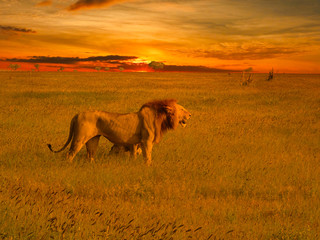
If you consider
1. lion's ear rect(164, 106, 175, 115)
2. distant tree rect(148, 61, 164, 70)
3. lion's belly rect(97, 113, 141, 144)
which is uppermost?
distant tree rect(148, 61, 164, 70)

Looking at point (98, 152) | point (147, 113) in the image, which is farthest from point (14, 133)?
point (147, 113)

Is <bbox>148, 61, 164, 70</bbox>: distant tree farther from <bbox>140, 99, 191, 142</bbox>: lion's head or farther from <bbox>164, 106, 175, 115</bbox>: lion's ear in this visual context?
<bbox>164, 106, 175, 115</bbox>: lion's ear

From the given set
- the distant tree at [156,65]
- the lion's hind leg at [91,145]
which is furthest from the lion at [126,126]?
the distant tree at [156,65]

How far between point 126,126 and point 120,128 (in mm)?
152

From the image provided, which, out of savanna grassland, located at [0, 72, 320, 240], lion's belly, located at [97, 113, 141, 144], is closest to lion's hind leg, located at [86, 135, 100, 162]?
savanna grassland, located at [0, 72, 320, 240]

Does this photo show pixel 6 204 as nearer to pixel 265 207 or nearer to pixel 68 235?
pixel 68 235

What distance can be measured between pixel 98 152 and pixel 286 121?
10.4 m

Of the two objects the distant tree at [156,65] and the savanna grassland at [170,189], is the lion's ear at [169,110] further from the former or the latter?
the distant tree at [156,65]

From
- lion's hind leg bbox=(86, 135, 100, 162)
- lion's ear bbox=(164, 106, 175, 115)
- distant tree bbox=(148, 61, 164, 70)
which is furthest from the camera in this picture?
distant tree bbox=(148, 61, 164, 70)

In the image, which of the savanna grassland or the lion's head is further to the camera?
the lion's head

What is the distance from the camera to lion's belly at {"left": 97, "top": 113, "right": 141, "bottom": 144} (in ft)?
25.2

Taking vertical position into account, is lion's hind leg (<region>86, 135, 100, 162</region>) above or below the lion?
below

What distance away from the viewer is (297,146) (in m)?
10.8

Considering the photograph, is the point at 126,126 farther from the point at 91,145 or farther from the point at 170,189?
the point at 170,189
